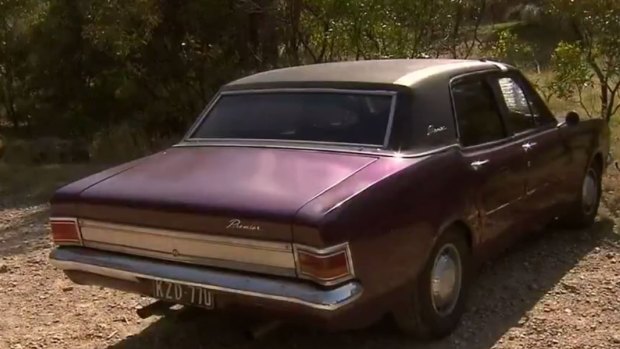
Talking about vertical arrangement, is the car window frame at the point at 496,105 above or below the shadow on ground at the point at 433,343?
above

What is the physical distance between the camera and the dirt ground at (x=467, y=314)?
4.68 m

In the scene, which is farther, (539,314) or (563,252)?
(563,252)

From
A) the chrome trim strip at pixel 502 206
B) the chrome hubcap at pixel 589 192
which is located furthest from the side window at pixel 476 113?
the chrome hubcap at pixel 589 192

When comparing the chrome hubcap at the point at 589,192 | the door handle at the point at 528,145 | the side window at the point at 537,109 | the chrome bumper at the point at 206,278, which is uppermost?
the side window at the point at 537,109

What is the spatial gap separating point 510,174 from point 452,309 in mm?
991

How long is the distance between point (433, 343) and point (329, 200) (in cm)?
122

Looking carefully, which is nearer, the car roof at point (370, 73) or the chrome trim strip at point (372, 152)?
the chrome trim strip at point (372, 152)

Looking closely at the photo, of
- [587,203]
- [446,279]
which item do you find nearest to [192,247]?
[446,279]

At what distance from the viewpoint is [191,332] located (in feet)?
16.0

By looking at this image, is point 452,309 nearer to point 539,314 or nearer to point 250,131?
point 539,314

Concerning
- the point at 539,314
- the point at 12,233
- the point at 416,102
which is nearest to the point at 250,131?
the point at 416,102

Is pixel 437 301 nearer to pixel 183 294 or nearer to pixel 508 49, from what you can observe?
pixel 183 294

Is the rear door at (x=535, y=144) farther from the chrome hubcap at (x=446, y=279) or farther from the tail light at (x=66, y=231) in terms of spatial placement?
the tail light at (x=66, y=231)

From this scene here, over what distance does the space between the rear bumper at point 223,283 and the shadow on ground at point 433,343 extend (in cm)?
65
